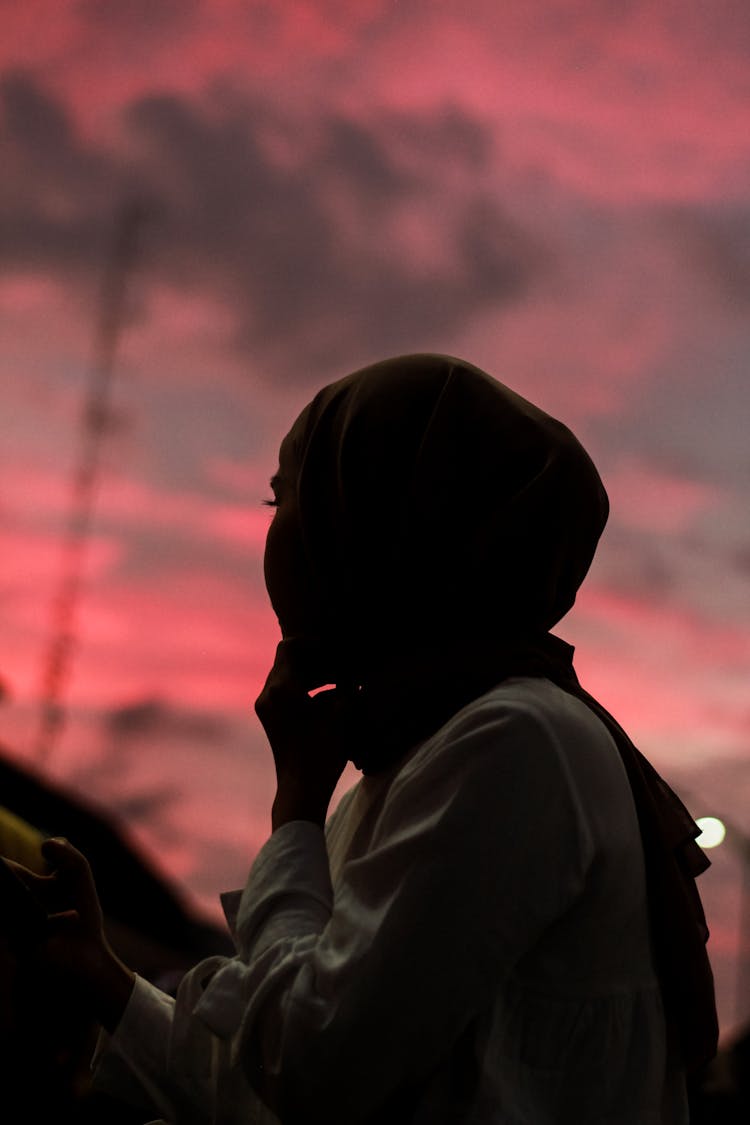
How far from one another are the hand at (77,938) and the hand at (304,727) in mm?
494

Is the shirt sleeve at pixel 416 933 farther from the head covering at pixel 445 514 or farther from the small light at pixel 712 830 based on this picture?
the small light at pixel 712 830

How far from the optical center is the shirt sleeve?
168cm

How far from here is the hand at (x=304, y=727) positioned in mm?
2020

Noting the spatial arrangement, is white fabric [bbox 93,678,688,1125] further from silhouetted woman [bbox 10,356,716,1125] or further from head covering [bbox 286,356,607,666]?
head covering [bbox 286,356,607,666]

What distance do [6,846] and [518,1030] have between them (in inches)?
173

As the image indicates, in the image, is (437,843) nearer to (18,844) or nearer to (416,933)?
(416,933)

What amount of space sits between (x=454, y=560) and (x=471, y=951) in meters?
0.68

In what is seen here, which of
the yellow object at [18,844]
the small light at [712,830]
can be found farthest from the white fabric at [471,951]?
the small light at [712,830]

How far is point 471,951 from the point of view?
169cm

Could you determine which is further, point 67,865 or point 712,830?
point 712,830

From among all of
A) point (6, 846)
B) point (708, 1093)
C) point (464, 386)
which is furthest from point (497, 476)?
point (708, 1093)

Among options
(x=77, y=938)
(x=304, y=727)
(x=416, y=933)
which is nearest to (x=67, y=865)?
(x=77, y=938)

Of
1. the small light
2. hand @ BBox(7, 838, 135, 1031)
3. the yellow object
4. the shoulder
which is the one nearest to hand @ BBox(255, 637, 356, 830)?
the shoulder

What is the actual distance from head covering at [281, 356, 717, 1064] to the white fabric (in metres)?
0.09
